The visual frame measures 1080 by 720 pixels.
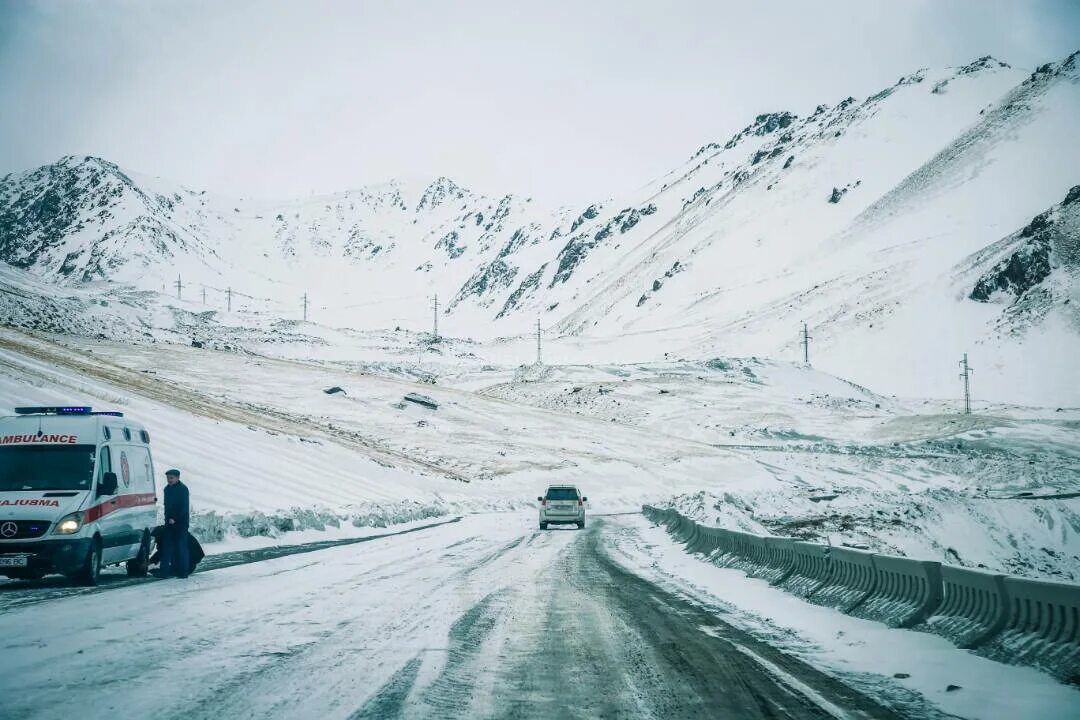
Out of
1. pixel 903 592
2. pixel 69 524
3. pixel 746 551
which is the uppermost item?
pixel 69 524

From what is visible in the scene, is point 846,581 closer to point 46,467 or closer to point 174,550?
point 174,550

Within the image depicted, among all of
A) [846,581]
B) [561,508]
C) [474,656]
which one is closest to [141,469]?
[474,656]

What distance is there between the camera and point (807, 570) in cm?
1577

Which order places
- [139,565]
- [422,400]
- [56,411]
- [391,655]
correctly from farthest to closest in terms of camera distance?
1. [422,400]
2. [139,565]
3. [56,411]
4. [391,655]

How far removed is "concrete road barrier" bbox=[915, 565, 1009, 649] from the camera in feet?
31.7

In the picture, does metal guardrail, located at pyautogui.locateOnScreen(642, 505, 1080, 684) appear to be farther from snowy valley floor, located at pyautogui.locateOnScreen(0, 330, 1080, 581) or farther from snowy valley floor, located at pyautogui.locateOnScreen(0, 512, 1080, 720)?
snowy valley floor, located at pyautogui.locateOnScreen(0, 330, 1080, 581)

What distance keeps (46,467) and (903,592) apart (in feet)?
42.8

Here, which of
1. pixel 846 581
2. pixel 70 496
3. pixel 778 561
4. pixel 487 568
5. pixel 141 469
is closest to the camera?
pixel 846 581

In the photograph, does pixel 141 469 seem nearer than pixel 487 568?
Yes

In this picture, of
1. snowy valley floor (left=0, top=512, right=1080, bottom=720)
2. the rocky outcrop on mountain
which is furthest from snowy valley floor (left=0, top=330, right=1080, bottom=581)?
the rocky outcrop on mountain

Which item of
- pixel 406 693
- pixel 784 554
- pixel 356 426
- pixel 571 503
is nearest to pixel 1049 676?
pixel 406 693

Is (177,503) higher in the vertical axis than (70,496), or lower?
lower

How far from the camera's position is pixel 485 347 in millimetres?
169500

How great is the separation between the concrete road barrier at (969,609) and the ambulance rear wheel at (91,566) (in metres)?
11.8
